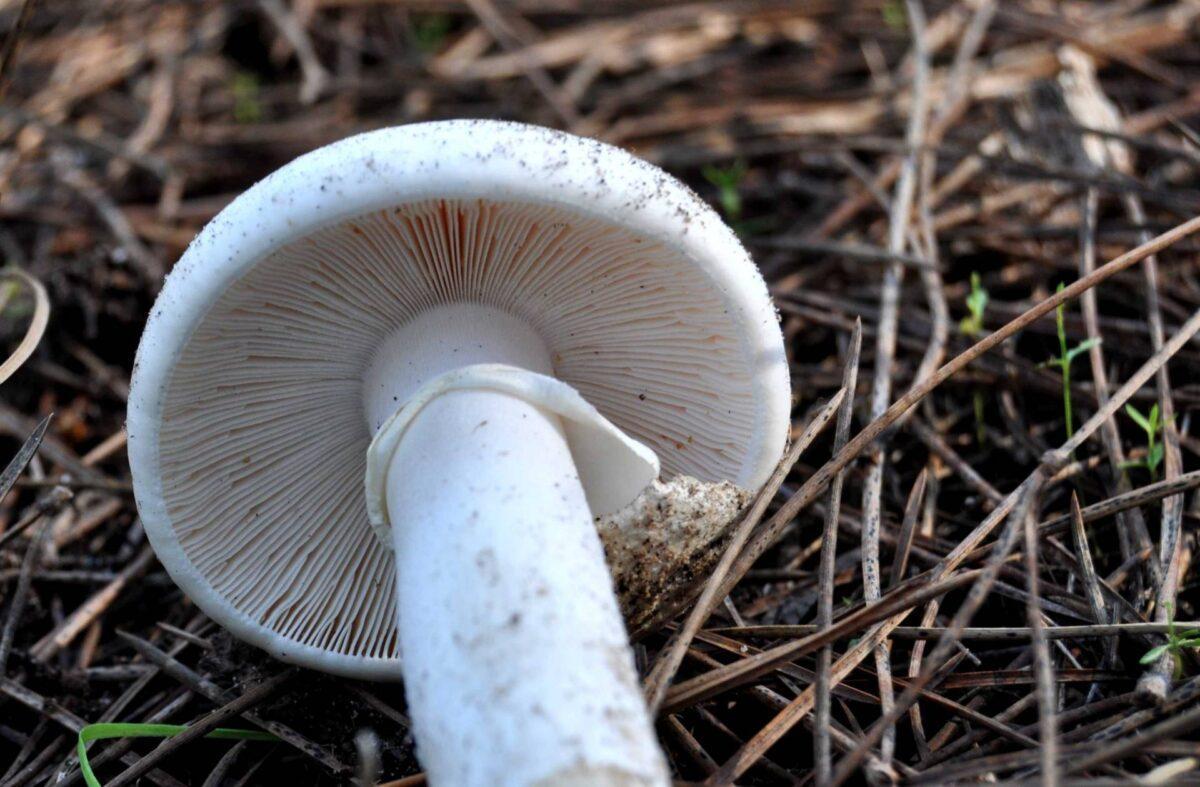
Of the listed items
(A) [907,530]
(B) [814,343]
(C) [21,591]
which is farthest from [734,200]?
(C) [21,591]

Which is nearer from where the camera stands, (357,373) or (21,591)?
(357,373)

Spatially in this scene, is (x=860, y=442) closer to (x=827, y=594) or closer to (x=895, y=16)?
(x=827, y=594)

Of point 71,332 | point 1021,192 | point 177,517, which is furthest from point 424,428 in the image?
point 1021,192

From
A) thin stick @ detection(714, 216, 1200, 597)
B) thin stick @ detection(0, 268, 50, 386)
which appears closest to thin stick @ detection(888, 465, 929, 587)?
thin stick @ detection(714, 216, 1200, 597)

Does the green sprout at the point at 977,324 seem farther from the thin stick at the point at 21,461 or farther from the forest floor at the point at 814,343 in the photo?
the thin stick at the point at 21,461

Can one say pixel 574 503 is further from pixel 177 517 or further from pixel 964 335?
pixel 964 335

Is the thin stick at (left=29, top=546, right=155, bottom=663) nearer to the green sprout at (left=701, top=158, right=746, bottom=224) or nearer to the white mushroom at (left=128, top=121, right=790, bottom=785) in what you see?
the white mushroom at (left=128, top=121, right=790, bottom=785)

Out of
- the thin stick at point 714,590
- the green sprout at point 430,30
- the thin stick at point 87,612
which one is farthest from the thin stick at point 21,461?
the green sprout at point 430,30
